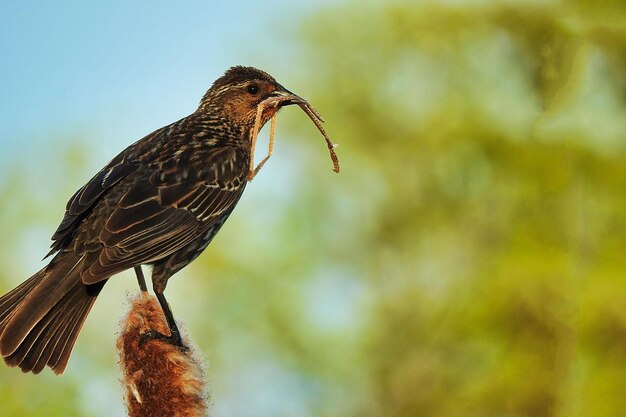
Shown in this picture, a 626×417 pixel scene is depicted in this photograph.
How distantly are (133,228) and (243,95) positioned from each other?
55.5 inches

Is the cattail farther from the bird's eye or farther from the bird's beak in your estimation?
the bird's eye

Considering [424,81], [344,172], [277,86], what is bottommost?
[277,86]

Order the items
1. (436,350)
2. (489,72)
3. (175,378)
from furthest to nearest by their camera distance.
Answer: (489,72) → (436,350) → (175,378)

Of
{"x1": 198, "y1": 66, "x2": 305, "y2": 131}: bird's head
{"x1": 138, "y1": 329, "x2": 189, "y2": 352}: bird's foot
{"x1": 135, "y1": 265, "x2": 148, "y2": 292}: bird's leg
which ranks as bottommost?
{"x1": 138, "y1": 329, "x2": 189, "y2": 352}: bird's foot

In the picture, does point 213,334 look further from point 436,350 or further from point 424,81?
point 424,81

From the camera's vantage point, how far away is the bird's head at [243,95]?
464 centimetres

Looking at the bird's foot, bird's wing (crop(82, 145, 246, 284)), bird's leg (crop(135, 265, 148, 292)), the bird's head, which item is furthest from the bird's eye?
the bird's foot

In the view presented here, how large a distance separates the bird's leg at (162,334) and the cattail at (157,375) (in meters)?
0.02

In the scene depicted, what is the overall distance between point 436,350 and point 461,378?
62 centimetres

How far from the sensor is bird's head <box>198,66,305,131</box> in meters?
4.64

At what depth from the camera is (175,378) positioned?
10.2 feet

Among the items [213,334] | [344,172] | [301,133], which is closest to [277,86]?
[213,334]

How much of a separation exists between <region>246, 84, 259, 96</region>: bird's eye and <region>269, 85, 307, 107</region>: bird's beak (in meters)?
0.13

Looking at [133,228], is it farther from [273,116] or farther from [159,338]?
[273,116]
